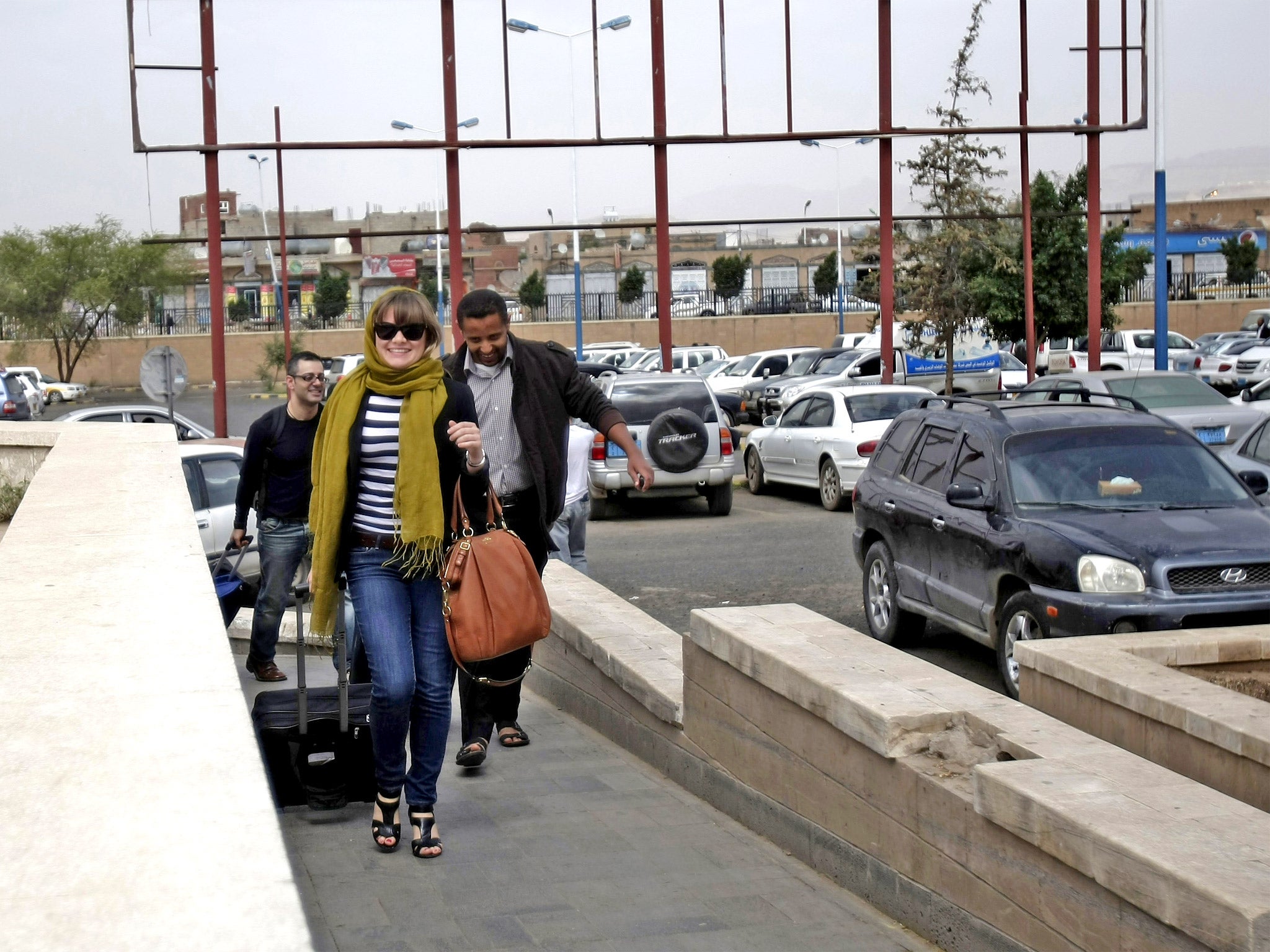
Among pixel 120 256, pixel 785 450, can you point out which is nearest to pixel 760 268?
pixel 120 256

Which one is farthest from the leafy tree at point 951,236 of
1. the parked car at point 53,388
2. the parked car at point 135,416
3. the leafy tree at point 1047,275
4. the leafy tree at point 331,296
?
the leafy tree at point 331,296

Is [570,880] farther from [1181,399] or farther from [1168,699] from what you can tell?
[1181,399]

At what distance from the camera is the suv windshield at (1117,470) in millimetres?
8422

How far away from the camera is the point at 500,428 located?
19.5ft

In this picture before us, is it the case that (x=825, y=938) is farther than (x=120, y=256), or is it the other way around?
(x=120, y=256)

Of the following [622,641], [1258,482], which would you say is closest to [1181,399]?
Answer: [1258,482]

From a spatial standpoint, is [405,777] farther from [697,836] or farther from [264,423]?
[264,423]

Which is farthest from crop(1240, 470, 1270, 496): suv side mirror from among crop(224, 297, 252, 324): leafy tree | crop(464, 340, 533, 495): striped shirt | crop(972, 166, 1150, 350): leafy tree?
crop(224, 297, 252, 324): leafy tree

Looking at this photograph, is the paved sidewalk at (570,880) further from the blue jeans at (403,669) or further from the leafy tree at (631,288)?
the leafy tree at (631,288)

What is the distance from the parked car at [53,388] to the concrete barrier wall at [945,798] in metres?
48.7

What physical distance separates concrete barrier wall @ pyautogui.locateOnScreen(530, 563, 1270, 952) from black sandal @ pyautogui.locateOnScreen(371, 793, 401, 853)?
1326 mm

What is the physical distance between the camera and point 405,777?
5090 mm

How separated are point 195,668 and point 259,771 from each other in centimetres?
80

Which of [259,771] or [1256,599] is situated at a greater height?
[259,771]
